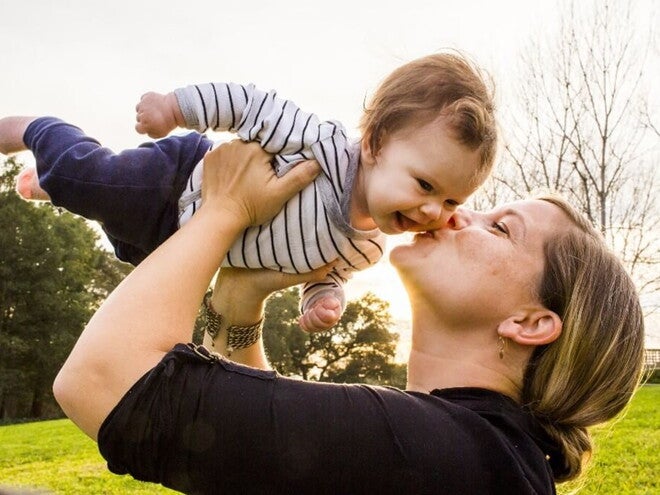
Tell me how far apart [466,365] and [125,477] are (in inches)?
313

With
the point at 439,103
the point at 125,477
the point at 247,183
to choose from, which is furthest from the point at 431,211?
the point at 125,477

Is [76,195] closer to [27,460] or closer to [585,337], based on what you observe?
[585,337]

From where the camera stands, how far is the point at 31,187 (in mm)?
2584

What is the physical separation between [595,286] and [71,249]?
114 feet

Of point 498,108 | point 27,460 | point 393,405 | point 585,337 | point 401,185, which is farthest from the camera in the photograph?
point 27,460

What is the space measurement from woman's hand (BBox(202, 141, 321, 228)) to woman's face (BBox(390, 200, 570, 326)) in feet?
1.24

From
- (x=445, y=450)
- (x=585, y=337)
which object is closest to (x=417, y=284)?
(x=585, y=337)

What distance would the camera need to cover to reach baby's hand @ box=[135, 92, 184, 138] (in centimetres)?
216

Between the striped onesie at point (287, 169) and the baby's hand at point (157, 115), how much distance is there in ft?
0.10

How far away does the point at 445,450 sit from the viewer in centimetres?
149

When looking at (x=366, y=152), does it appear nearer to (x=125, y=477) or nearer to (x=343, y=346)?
(x=125, y=477)

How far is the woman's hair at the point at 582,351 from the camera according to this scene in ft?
6.43

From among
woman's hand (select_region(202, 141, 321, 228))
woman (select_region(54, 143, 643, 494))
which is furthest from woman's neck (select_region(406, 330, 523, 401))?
woman's hand (select_region(202, 141, 321, 228))

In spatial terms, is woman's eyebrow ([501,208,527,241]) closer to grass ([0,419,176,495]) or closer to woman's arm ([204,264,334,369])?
woman's arm ([204,264,334,369])
